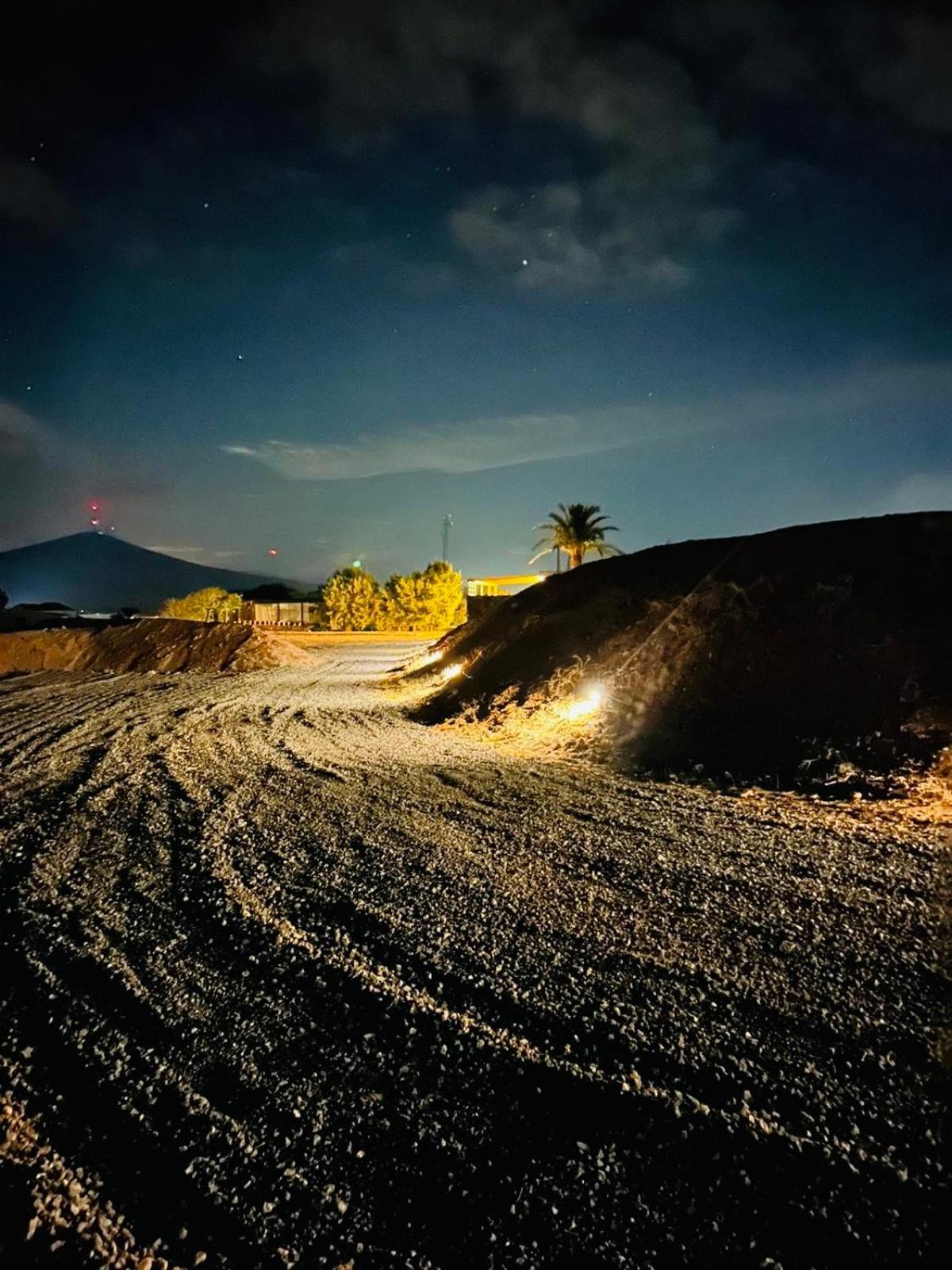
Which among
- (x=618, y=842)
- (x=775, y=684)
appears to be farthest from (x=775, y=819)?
(x=775, y=684)

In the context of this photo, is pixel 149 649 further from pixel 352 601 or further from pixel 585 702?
pixel 352 601

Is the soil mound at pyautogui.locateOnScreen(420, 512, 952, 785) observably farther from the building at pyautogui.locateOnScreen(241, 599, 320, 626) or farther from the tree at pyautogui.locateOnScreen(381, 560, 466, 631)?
the building at pyautogui.locateOnScreen(241, 599, 320, 626)

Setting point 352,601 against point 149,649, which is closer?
point 149,649

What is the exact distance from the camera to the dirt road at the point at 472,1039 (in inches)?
87.4

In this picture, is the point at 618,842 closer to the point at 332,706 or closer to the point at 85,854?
the point at 85,854

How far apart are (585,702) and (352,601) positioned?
1735 inches

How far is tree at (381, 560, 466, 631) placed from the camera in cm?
5322

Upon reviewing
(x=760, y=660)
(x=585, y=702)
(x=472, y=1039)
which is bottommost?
(x=472, y=1039)

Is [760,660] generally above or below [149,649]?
below

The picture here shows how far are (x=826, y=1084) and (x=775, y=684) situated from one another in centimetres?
842

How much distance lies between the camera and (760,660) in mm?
11148

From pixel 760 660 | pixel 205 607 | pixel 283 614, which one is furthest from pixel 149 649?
pixel 283 614

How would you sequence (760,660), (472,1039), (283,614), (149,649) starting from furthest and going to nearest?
1. (283,614)
2. (149,649)
3. (760,660)
4. (472,1039)

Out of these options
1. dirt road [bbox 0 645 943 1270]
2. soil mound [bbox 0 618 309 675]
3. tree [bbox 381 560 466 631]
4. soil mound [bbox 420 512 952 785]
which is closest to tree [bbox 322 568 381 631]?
tree [bbox 381 560 466 631]
